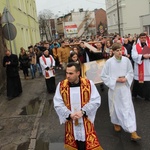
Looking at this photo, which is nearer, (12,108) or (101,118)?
(101,118)

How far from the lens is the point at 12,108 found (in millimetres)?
8805

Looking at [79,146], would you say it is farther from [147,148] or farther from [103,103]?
[103,103]

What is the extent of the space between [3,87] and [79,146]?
25.6 ft

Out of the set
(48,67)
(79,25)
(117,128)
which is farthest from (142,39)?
(79,25)

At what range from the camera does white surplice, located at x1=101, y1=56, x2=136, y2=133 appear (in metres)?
5.59

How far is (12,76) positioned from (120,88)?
215 inches

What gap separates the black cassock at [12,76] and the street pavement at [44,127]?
572mm

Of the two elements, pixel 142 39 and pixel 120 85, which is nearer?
pixel 120 85

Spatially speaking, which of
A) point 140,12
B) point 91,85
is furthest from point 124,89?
point 140,12

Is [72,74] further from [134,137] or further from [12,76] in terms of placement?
[12,76]

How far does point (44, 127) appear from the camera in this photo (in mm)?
6770

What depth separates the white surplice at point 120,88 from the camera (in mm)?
5590

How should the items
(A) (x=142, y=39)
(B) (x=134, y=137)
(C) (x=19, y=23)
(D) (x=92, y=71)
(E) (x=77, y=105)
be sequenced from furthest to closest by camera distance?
(C) (x=19, y=23) < (D) (x=92, y=71) < (A) (x=142, y=39) < (B) (x=134, y=137) < (E) (x=77, y=105)

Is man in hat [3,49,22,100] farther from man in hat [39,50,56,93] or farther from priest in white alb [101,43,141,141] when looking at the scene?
priest in white alb [101,43,141,141]
